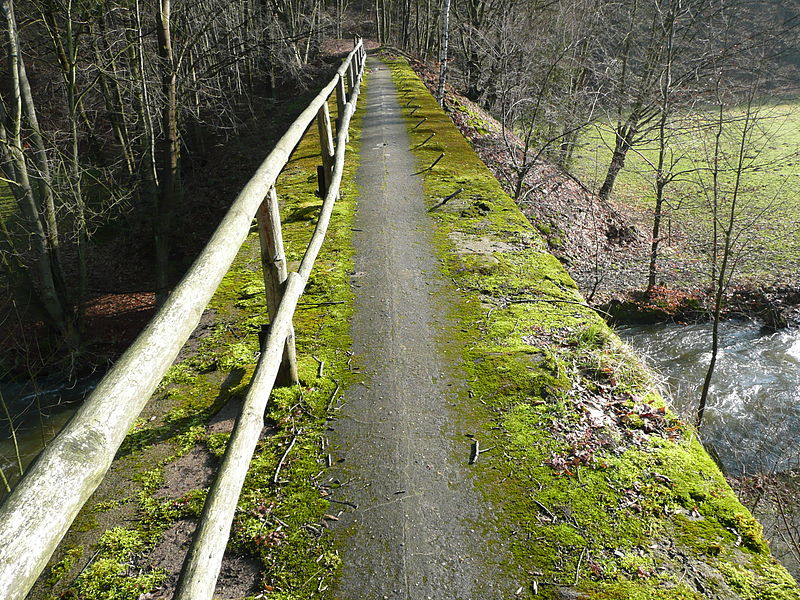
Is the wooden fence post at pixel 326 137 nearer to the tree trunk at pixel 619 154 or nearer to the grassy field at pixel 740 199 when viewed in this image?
the grassy field at pixel 740 199

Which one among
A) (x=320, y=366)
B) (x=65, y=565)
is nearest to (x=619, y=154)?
(x=320, y=366)

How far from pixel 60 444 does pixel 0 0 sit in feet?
33.4

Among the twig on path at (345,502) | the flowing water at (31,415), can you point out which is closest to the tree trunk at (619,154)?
the flowing water at (31,415)

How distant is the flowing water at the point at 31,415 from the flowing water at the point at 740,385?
919 cm

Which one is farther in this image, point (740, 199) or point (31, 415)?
point (740, 199)

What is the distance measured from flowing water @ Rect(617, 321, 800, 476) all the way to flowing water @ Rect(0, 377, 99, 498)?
9.19 metres

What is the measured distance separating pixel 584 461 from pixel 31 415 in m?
9.78

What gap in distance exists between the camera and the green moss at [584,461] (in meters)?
2.29

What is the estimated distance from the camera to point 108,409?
115cm

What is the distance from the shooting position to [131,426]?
1120mm

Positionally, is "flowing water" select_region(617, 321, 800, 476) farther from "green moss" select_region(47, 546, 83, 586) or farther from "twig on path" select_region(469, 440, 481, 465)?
"green moss" select_region(47, 546, 83, 586)

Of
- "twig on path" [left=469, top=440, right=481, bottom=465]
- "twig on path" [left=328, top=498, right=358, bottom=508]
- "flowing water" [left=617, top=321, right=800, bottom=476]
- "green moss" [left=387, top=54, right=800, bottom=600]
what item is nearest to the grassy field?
"flowing water" [left=617, top=321, right=800, bottom=476]

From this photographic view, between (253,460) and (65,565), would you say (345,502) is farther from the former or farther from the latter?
(65,565)

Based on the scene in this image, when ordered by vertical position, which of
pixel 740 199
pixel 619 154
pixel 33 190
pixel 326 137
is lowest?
pixel 740 199
